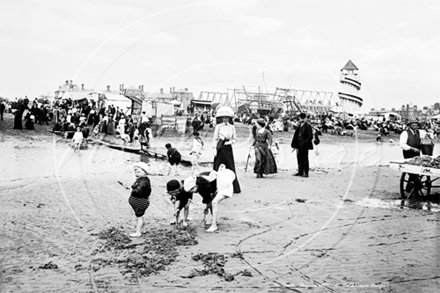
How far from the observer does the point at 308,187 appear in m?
11.8

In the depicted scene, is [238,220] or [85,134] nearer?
[238,220]

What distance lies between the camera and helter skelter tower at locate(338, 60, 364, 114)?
179 ft

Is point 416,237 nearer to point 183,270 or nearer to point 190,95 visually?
point 183,270

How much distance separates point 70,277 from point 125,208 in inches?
146

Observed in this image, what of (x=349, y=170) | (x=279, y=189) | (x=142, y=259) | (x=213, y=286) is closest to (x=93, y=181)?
(x=279, y=189)

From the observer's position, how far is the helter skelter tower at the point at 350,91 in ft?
179

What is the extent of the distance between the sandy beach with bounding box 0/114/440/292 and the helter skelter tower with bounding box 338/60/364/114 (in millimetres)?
44410

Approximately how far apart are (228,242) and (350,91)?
2088 inches

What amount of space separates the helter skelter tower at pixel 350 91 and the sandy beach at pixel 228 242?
44.4 metres

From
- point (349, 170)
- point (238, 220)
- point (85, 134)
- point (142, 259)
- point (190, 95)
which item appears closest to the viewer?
point (142, 259)

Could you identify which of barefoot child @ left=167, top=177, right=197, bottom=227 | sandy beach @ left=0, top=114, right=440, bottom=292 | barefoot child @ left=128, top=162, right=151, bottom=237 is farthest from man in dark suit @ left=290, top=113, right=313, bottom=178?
barefoot child @ left=128, top=162, right=151, bottom=237

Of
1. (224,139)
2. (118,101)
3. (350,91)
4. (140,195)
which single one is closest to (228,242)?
(140,195)

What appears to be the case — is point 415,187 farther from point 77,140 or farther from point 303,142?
point 77,140

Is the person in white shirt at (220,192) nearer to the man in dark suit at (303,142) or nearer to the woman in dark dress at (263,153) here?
the woman in dark dress at (263,153)
